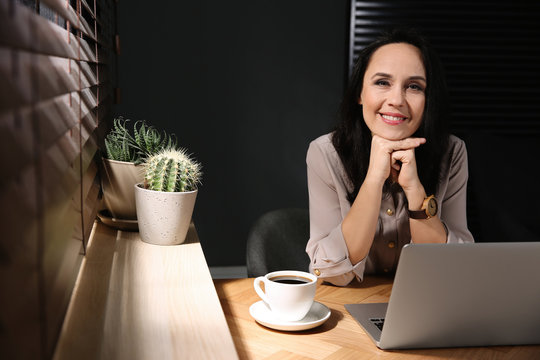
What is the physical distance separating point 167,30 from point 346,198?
1727 millimetres

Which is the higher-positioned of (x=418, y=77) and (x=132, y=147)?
(x=418, y=77)

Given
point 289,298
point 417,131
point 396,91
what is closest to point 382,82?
point 396,91

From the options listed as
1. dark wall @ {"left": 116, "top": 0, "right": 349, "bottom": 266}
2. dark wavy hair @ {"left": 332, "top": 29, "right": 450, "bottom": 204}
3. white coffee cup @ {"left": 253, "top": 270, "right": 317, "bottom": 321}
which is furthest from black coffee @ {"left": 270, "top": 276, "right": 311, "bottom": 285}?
dark wall @ {"left": 116, "top": 0, "right": 349, "bottom": 266}

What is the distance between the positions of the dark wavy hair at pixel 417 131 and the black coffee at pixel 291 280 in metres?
0.72

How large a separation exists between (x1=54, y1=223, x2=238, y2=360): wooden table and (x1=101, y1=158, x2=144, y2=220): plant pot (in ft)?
0.46

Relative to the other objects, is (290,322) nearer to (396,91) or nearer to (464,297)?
(464,297)

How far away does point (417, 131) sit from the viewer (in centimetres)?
190

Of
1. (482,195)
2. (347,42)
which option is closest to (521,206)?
(482,195)

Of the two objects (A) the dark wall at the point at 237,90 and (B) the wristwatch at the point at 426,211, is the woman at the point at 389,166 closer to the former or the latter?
(B) the wristwatch at the point at 426,211

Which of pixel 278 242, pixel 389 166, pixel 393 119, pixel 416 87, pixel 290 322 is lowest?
pixel 278 242

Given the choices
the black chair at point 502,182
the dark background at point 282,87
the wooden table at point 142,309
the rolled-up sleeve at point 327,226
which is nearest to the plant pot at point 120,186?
the wooden table at point 142,309

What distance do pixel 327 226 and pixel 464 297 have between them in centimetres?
81

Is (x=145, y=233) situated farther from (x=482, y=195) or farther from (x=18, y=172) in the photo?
(x=482, y=195)

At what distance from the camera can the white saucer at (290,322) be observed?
Result: 109cm
